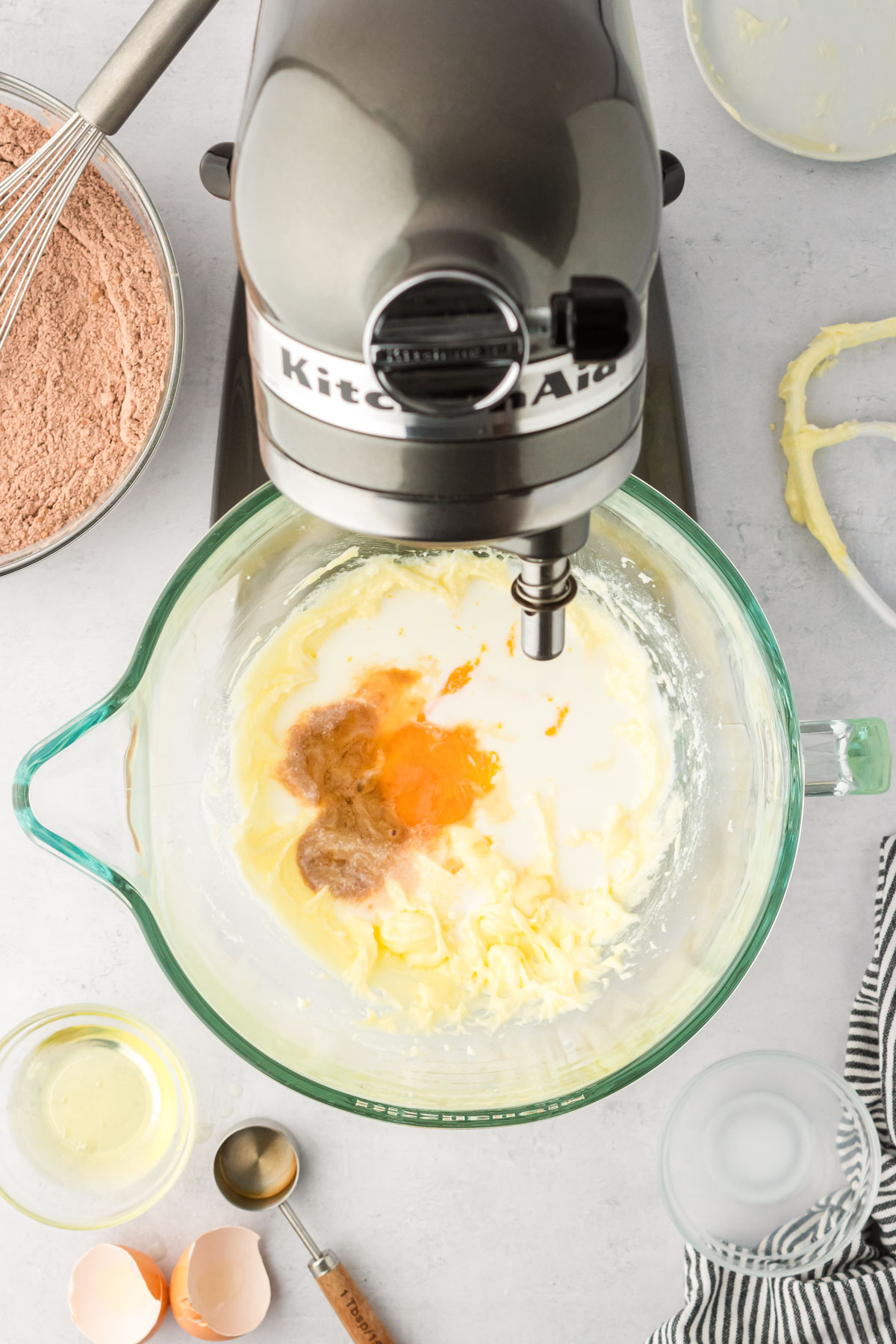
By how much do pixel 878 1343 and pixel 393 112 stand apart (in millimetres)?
1070

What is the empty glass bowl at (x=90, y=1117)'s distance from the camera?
1.01 m

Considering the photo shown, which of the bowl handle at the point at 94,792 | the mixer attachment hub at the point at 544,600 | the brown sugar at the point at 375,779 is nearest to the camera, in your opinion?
the mixer attachment hub at the point at 544,600

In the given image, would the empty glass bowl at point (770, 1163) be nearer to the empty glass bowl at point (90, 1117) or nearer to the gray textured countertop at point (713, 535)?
the gray textured countertop at point (713, 535)

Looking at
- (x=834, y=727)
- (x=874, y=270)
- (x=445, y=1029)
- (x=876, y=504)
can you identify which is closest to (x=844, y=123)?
(x=874, y=270)

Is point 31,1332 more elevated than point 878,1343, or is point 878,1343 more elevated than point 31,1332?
point 31,1332

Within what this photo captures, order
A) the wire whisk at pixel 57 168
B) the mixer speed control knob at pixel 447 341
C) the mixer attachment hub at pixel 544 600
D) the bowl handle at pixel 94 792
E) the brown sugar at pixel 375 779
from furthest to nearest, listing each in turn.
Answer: the brown sugar at pixel 375 779, the bowl handle at pixel 94 792, the wire whisk at pixel 57 168, the mixer attachment hub at pixel 544 600, the mixer speed control knob at pixel 447 341

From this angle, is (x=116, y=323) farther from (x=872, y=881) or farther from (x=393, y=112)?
(x=872, y=881)

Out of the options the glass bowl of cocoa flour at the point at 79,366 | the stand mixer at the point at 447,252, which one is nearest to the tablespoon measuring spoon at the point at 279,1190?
the glass bowl of cocoa flour at the point at 79,366

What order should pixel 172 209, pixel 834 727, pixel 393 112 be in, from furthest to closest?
pixel 172 209, pixel 834 727, pixel 393 112

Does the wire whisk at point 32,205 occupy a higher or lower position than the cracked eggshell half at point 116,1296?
higher

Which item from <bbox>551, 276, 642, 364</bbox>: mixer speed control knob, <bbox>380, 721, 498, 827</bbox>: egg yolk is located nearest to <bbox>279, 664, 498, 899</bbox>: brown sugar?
<bbox>380, 721, 498, 827</bbox>: egg yolk

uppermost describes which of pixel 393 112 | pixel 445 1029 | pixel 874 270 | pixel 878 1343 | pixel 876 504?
pixel 393 112

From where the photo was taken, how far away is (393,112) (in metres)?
0.43

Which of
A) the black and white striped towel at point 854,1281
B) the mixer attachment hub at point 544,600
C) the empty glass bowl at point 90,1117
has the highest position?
the mixer attachment hub at point 544,600
